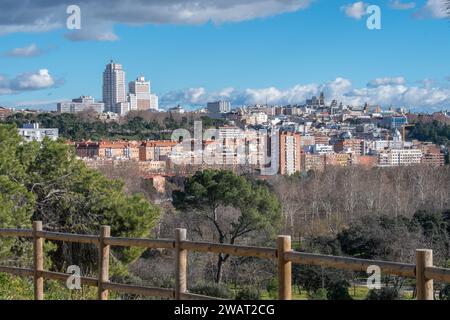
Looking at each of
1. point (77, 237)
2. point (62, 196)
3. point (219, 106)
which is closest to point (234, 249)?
point (77, 237)

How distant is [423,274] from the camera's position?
4895 mm

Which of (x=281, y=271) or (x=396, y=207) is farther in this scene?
(x=396, y=207)

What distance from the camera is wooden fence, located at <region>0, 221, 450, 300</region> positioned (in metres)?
4.92

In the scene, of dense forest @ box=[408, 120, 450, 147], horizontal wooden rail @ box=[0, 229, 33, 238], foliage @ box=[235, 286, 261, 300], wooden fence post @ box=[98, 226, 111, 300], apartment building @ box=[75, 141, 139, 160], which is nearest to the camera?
wooden fence post @ box=[98, 226, 111, 300]

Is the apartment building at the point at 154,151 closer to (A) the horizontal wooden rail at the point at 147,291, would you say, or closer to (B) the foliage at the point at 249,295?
(B) the foliage at the point at 249,295

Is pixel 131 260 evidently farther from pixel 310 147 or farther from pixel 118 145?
pixel 310 147

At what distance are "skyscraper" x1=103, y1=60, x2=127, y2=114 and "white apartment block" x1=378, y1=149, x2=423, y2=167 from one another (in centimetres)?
6478

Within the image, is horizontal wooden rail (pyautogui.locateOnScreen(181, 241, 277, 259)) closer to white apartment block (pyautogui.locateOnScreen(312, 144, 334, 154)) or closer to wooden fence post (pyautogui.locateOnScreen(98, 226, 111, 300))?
wooden fence post (pyautogui.locateOnScreen(98, 226, 111, 300))

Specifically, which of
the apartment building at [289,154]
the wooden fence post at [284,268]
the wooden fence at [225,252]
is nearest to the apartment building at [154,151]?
the apartment building at [289,154]

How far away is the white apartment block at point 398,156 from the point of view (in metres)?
86.0

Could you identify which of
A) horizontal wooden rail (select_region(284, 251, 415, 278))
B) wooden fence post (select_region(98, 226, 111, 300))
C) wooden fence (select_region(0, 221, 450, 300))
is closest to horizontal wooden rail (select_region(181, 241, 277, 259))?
wooden fence (select_region(0, 221, 450, 300))

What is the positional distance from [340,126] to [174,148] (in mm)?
73952
